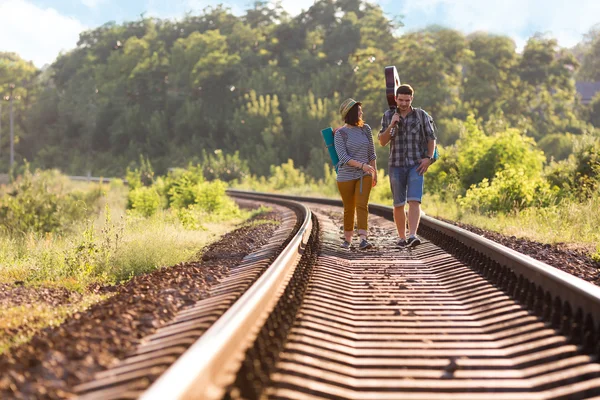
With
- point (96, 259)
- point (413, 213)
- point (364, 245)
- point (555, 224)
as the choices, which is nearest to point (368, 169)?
point (413, 213)

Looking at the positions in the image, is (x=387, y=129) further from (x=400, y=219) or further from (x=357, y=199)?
(x=400, y=219)

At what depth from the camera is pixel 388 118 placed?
8.77 metres

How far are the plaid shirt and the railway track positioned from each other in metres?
1.99

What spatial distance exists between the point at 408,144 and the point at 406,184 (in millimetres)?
519

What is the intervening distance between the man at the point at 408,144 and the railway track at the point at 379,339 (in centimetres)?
184

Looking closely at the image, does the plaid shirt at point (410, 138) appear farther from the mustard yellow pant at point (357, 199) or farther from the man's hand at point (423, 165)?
the mustard yellow pant at point (357, 199)

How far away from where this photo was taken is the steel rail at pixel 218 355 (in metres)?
2.65

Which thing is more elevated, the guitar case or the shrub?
the guitar case

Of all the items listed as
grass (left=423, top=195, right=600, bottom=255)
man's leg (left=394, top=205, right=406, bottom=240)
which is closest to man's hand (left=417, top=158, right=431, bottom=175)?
man's leg (left=394, top=205, right=406, bottom=240)

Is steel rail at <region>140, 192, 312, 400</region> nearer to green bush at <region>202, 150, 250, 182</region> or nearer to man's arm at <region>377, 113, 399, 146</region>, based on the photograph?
man's arm at <region>377, 113, 399, 146</region>

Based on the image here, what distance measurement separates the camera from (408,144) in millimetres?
8742

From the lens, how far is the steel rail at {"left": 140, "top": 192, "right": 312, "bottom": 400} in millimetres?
2651

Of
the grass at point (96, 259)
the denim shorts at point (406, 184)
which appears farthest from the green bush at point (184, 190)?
the denim shorts at point (406, 184)

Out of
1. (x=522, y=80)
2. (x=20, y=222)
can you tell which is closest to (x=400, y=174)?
(x=20, y=222)
